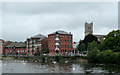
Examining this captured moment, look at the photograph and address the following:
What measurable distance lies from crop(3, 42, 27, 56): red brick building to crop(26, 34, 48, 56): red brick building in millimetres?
11258

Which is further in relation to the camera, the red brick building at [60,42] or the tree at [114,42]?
the red brick building at [60,42]

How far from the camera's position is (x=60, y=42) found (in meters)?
117

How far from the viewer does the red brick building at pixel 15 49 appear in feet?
550

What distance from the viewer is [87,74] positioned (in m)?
40.2

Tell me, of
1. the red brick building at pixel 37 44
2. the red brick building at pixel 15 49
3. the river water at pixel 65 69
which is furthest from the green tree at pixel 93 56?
the red brick building at pixel 15 49

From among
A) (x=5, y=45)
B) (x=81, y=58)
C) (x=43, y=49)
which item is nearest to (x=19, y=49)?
(x=5, y=45)

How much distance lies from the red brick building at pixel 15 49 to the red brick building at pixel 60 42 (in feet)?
175

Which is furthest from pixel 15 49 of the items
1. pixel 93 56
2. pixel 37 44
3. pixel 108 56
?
pixel 108 56

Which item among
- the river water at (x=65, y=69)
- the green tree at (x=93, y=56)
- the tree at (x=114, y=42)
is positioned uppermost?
the tree at (x=114, y=42)

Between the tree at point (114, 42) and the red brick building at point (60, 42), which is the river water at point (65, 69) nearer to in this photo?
the tree at point (114, 42)

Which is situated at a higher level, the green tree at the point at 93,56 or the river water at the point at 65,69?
the green tree at the point at 93,56

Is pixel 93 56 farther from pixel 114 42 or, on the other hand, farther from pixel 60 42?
pixel 60 42

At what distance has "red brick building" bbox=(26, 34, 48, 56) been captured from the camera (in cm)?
13624

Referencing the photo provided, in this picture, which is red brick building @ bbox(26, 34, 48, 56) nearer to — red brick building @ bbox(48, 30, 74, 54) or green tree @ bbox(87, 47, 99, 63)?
red brick building @ bbox(48, 30, 74, 54)
